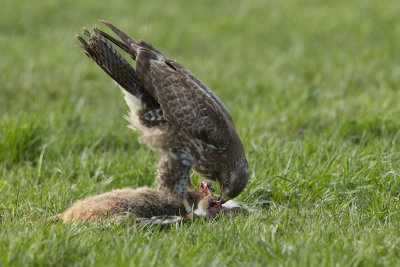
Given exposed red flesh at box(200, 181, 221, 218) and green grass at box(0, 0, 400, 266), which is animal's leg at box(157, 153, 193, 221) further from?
green grass at box(0, 0, 400, 266)

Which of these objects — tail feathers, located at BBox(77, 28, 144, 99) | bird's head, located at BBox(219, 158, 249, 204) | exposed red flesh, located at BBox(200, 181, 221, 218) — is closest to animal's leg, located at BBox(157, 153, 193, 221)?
exposed red flesh, located at BBox(200, 181, 221, 218)

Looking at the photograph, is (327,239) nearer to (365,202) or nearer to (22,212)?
(365,202)

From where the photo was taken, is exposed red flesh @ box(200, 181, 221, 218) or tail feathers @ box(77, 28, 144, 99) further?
tail feathers @ box(77, 28, 144, 99)

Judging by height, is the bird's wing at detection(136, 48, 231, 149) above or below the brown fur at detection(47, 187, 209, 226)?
above

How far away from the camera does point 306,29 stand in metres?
11.5

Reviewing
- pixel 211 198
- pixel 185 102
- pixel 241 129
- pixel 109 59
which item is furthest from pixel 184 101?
pixel 241 129

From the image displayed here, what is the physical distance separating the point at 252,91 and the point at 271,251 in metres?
5.05

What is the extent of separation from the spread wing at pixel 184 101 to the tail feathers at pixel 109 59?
102 millimetres

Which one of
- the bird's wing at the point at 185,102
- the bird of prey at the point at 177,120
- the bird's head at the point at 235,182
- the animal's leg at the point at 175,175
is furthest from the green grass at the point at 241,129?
the bird's wing at the point at 185,102

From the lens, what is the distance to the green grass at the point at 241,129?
3.79 m

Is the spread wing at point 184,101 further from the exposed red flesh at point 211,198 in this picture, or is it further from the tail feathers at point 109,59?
the exposed red flesh at point 211,198

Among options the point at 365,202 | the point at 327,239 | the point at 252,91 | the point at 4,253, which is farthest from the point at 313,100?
the point at 4,253

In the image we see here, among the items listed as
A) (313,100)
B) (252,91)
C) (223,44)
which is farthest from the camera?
(223,44)

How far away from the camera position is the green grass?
12.4ft
